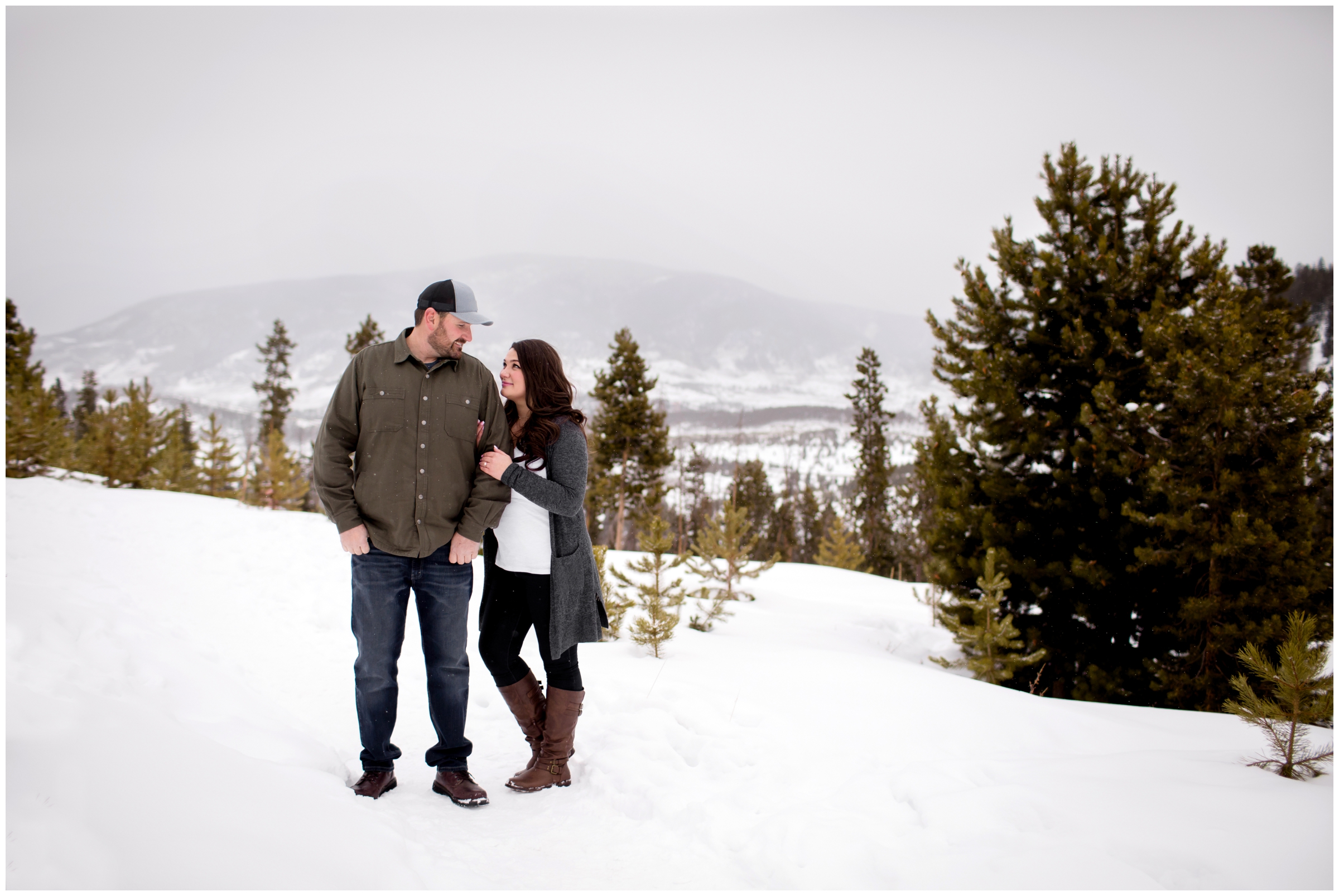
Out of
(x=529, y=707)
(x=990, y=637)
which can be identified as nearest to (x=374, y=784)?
(x=529, y=707)

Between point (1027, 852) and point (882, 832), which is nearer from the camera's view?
point (1027, 852)

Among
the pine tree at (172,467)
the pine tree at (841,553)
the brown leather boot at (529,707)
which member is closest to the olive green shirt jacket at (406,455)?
the brown leather boot at (529,707)

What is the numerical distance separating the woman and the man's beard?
26 centimetres

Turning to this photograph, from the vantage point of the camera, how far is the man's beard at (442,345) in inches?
136

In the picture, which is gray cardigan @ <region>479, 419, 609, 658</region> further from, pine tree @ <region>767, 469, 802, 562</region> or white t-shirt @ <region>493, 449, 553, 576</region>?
pine tree @ <region>767, 469, 802, 562</region>

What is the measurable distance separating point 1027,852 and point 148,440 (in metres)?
29.9

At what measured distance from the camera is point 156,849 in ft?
6.48

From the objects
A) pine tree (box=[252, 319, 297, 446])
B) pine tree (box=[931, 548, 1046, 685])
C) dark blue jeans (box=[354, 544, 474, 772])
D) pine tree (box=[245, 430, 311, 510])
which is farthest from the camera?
pine tree (box=[252, 319, 297, 446])

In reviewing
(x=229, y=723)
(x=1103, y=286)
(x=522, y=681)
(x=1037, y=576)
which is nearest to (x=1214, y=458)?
(x=1037, y=576)

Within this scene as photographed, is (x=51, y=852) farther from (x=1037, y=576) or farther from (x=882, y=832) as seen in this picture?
(x=1037, y=576)

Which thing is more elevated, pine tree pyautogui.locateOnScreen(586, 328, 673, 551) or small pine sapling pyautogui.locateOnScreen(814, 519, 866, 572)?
pine tree pyautogui.locateOnScreen(586, 328, 673, 551)

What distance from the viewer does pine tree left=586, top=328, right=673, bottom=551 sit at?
2522 centimetres

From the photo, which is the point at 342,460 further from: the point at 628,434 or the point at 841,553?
the point at 841,553

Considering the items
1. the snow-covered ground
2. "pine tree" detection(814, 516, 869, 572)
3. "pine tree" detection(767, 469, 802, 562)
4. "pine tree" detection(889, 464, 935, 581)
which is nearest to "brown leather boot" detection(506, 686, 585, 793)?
the snow-covered ground
